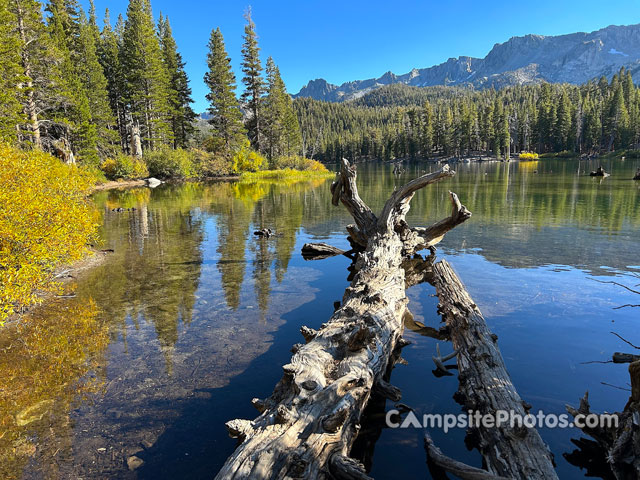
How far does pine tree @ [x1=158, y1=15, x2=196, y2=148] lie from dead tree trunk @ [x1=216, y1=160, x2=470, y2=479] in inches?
2376

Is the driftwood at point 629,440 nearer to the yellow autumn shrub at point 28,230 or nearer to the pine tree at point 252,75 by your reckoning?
the yellow autumn shrub at point 28,230

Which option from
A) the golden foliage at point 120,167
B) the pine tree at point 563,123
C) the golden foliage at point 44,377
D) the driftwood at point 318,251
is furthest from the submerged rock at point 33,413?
the pine tree at point 563,123

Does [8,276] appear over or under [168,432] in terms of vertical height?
over

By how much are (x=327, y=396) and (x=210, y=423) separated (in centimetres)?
179

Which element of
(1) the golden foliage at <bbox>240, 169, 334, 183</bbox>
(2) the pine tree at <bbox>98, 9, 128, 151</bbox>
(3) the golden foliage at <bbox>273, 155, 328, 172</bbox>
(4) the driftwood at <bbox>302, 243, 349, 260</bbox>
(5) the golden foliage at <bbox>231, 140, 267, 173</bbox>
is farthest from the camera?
(3) the golden foliage at <bbox>273, 155, 328, 172</bbox>

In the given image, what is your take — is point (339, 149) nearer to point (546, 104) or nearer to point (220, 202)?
point (546, 104)

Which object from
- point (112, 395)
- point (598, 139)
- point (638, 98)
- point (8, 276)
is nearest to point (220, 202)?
point (8, 276)

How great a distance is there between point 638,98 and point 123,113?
124 m

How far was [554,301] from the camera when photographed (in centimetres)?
766

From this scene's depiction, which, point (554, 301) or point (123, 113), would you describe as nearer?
point (554, 301)

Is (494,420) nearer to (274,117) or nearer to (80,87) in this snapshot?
(80,87)

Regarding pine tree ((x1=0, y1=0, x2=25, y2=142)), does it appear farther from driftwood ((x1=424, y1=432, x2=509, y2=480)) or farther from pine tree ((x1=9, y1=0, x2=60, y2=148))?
driftwood ((x1=424, y1=432, x2=509, y2=480))

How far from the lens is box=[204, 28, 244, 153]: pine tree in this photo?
5597 cm

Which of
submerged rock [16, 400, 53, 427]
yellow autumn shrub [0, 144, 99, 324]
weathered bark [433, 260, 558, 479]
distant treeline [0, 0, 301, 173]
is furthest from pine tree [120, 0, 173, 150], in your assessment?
weathered bark [433, 260, 558, 479]
